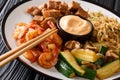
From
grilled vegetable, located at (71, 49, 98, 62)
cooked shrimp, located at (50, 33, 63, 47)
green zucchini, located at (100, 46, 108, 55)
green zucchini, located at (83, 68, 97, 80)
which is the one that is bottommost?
green zucchini, located at (100, 46, 108, 55)

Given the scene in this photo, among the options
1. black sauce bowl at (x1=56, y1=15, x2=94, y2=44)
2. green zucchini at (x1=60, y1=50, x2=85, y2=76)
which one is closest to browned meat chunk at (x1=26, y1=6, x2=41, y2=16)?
black sauce bowl at (x1=56, y1=15, x2=94, y2=44)

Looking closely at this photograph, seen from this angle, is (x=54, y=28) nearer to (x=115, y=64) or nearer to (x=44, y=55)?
(x=44, y=55)

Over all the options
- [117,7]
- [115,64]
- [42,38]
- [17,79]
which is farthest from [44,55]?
[117,7]

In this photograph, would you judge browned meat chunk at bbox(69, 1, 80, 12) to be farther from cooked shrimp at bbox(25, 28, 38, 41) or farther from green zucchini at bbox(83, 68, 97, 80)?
green zucchini at bbox(83, 68, 97, 80)

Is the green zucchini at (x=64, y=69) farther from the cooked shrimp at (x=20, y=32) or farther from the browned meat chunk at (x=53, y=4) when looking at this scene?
the browned meat chunk at (x=53, y=4)

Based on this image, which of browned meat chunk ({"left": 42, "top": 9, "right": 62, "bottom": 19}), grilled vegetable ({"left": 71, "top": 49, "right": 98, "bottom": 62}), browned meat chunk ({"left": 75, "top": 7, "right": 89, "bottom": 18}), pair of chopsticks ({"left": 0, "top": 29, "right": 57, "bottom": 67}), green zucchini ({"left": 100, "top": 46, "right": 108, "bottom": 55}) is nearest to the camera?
pair of chopsticks ({"left": 0, "top": 29, "right": 57, "bottom": 67})

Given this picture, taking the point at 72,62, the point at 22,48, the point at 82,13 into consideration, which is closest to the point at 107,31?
the point at 82,13
